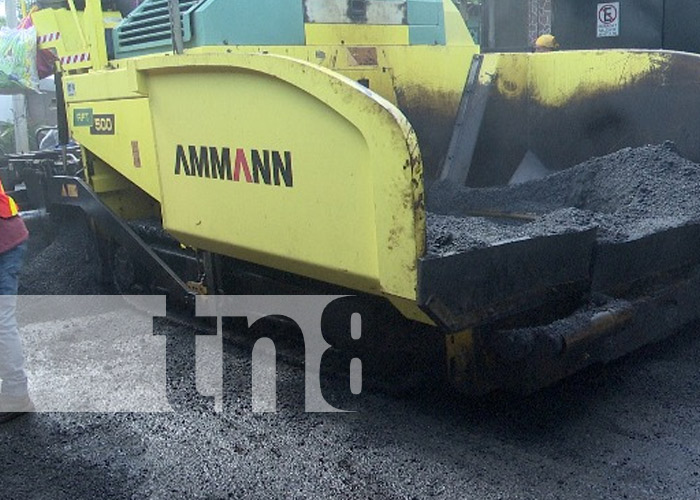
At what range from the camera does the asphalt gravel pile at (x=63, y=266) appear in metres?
4.82

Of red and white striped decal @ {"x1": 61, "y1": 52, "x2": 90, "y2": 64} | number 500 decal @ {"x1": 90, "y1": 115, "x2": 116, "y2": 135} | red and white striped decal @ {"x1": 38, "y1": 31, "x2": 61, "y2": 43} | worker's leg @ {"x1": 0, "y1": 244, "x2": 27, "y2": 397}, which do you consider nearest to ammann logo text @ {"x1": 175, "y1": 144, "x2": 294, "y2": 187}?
number 500 decal @ {"x1": 90, "y1": 115, "x2": 116, "y2": 135}

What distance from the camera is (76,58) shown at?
4.37 metres

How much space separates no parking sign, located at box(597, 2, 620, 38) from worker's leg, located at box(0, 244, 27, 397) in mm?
4493

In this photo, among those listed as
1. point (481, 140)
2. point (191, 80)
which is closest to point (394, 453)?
point (191, 80)

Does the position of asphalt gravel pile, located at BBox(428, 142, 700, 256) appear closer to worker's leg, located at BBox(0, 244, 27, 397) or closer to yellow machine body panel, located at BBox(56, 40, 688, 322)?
yellow machine body panel, located at BBox(56, 40, 688, 322)

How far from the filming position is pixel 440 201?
3.86 metres

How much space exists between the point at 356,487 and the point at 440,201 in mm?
1704

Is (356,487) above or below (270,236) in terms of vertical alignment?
below

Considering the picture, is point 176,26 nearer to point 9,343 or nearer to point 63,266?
point 9,343

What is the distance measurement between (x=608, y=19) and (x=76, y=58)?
12.2 feet

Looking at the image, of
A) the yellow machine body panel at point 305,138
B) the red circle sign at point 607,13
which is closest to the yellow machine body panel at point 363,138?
the yellow machine body panel at point 305,138

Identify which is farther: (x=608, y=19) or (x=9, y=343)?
(x=608, y=19)

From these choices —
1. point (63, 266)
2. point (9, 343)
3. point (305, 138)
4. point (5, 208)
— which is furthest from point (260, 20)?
point (63, 266)

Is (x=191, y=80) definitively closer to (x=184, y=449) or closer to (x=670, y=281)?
(x=184, y=449)
